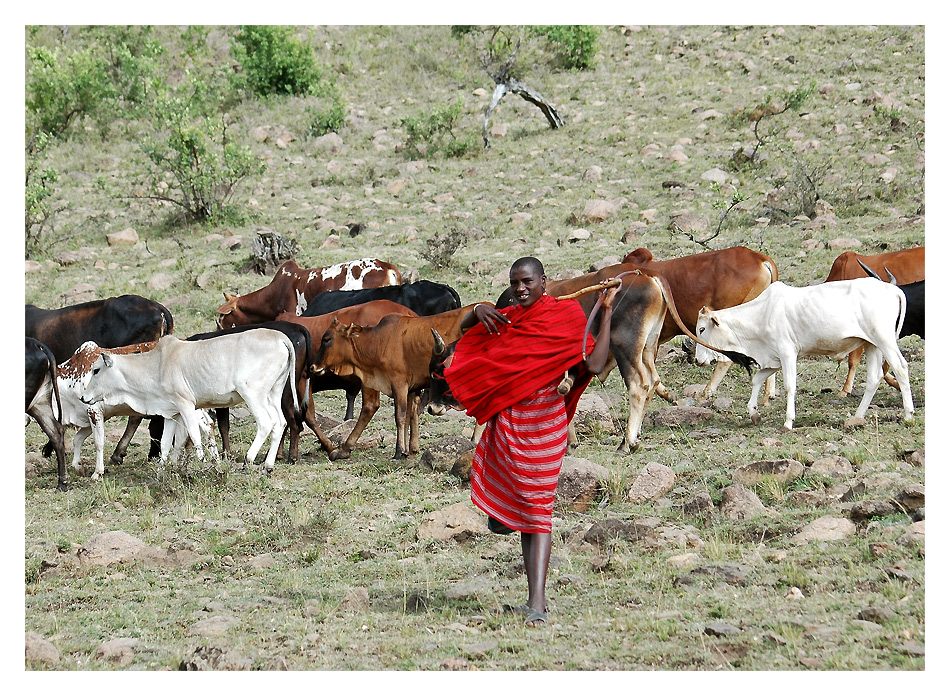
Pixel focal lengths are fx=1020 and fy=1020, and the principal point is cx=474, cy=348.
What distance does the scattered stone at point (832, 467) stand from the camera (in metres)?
7.66

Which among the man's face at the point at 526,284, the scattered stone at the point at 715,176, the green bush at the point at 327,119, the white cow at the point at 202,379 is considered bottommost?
the white cow at the point at 202,379

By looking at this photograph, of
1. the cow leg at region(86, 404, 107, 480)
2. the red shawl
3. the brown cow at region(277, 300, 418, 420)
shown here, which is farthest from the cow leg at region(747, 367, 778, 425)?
the cow leg at region(86, 404, 107, 480)

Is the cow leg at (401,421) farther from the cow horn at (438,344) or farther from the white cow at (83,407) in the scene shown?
the white cow at (83,407)

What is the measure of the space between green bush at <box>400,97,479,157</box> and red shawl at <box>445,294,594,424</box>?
1824 cm

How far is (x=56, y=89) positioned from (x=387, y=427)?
65.0 ft

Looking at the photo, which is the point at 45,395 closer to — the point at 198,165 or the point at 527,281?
the point at 527,281

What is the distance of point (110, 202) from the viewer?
22438 millimetres

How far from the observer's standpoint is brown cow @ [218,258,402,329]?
1441 centimetres

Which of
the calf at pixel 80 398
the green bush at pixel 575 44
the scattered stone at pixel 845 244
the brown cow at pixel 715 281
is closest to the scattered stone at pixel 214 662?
the calf at pixel 80 398

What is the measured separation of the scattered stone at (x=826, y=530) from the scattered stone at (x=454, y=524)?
215cm

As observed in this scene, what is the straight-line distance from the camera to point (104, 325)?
11.9 metres

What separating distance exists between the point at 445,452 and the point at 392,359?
1.36 m

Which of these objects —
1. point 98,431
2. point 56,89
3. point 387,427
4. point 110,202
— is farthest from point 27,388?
point 56,89

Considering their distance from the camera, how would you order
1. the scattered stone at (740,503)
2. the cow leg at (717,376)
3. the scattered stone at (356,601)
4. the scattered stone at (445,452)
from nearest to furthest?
the scattered stone at (356,601), the scattered stone at (740,503), the scattered stone at (445,452), the cow leg at (717,376)
